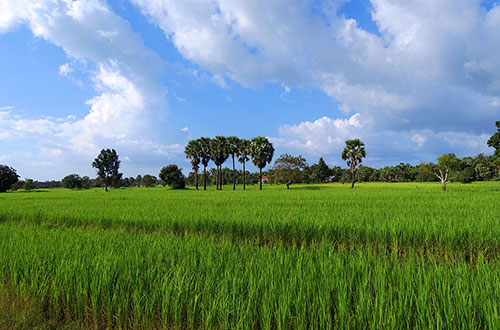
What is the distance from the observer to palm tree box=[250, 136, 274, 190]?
55750 mm

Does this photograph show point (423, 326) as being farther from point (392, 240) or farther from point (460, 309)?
point (392, 240)

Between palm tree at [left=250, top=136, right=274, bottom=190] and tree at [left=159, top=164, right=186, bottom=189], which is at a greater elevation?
palm tree at [left=250, top=136, right=274, bottom=190]

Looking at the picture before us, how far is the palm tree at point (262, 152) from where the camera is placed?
55.8 metres

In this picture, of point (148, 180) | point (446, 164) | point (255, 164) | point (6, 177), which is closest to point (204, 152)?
point (255, 164)

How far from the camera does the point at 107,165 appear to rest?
244ft

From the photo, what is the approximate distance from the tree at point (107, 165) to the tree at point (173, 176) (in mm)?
17473

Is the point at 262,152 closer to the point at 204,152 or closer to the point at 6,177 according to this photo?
the point at 204,152

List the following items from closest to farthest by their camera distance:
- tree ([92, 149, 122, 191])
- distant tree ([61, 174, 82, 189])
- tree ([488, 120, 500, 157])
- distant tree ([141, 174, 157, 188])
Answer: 1. tree ([488, 120, 500, 157])
2. tree ([92, 149, 122, 191])
3. distant tree ([61, 174, 82, 189])
4. distant tree ([141, 174, 157, 188])


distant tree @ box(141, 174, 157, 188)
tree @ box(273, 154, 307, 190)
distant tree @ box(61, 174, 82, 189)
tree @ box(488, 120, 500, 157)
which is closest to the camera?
tree @ box(488, 120, 500, 157)

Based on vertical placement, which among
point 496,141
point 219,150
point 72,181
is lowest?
point 72,181

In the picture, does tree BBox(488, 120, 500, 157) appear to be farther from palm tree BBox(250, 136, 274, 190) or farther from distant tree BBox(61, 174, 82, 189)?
distant tree BBox(61, 174, 82, 189)

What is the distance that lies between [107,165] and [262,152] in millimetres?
53639

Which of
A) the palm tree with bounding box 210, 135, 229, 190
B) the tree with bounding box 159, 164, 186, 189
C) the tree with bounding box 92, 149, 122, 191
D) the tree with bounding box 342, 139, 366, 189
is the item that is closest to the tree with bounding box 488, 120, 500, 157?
the tree with bounding box 342, 139, 366, 189

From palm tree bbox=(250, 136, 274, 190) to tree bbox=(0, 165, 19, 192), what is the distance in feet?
232
